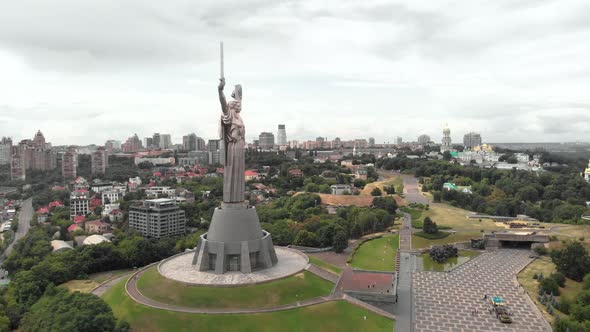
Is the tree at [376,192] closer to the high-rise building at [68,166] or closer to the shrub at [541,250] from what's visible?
the shrub at [541,250]

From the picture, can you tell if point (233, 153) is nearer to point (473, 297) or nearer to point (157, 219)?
point (473, 297)

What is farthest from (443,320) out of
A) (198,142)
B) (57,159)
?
(198,142)

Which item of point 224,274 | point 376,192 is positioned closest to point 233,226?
point 224,274

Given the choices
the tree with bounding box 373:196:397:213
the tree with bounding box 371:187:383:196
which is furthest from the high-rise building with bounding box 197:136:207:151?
the tree with bounding box 373:196:397:213

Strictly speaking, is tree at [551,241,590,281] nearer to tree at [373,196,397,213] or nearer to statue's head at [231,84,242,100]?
tree at [373,196,397,213]

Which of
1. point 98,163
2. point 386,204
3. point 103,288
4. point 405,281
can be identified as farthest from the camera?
point 98,163
